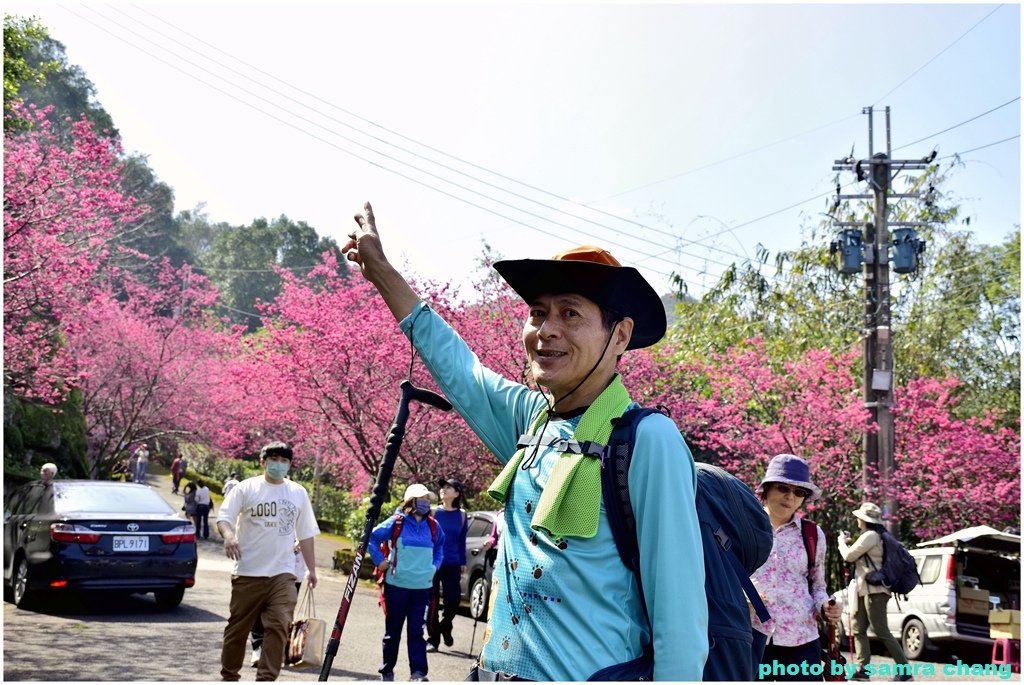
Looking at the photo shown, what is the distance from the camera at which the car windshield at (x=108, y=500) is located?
12711 millimetres

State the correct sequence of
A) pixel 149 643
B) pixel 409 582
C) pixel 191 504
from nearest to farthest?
pixel 409 582 → pixel 149 643 → pixel 191 504

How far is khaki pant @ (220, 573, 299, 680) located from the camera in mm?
7852

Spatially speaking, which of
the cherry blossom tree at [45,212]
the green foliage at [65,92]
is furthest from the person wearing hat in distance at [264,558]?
the green foliage at [65,92]

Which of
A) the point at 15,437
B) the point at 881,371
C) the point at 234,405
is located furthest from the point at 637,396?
the point at 234,405

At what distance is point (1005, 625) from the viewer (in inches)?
466

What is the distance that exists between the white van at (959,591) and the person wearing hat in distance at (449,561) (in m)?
5.43

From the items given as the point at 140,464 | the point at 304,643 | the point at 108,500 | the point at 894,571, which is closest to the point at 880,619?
the point at 894,571

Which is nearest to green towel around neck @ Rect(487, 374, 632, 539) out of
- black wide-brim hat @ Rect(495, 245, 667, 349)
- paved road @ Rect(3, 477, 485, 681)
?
black wide-brim hat @ Rect(495, 245, 667, 349)

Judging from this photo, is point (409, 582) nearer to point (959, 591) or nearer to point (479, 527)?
point (479, 527)

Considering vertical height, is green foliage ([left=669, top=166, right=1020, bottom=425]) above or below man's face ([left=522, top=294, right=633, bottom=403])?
above

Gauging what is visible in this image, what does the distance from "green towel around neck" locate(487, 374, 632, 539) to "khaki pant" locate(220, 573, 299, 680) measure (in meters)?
5.84

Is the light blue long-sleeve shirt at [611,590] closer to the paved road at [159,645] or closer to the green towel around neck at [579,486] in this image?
the green towel around neck at [579,486]

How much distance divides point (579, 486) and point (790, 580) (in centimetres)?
428

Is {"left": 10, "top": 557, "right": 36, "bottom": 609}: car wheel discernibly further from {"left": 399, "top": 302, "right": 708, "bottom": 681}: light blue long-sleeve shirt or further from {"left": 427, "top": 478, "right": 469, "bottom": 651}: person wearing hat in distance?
{"left": 399, "top": 302, "right": 708, "bottom": 681}: light blue long-sleeve shirt
